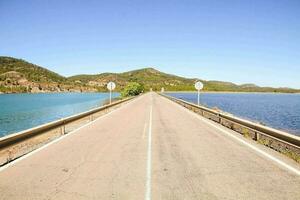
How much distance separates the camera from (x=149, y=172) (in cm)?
679

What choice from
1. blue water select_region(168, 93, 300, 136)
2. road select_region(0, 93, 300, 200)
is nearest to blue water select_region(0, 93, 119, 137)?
road select_region(0, 93, 300, 200)

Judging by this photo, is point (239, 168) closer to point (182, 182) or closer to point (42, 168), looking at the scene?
point (182, 182)

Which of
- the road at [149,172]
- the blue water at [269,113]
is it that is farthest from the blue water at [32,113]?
the blue water at [269,113]

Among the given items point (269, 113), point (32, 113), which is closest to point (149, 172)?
point (269, 113)

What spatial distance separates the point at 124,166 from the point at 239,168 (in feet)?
9.81

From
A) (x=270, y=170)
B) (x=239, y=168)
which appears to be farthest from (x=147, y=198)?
(x=270, y=170)

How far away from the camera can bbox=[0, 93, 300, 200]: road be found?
541 cm

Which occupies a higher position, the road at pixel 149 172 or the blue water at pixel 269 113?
the road at pixel 149 172

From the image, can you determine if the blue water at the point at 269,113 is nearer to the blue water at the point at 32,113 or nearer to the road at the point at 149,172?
the road at the point at 149,172

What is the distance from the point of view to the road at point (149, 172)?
541 centimetres

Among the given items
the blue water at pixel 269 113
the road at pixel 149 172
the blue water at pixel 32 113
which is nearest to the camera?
the road at pixel 149 172

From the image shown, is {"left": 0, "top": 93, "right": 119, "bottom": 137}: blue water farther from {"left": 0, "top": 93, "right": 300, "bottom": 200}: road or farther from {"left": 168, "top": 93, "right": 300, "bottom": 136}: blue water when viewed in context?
{"left": 168, "top": 93, "right": 300, "bottom": 136}: blue water

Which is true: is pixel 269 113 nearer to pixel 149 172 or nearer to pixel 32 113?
pixel 32 113

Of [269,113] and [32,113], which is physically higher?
[269,113]
